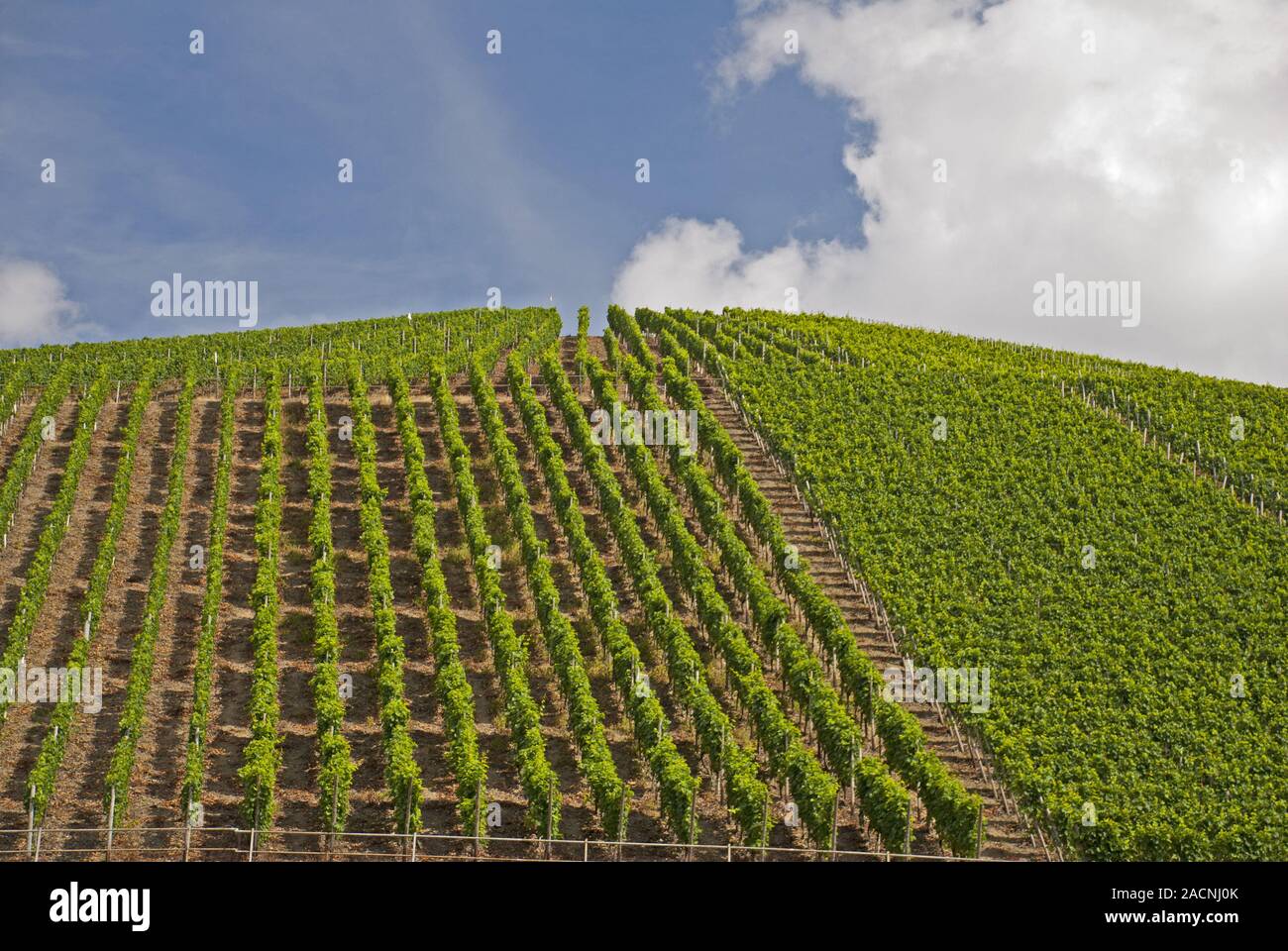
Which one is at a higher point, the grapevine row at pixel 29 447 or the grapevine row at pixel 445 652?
the grapevine row at pixel 29 447

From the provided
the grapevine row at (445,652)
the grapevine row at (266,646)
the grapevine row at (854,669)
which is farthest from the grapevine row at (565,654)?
the grapevine row at (266,646)

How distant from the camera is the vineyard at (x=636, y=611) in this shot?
109ft

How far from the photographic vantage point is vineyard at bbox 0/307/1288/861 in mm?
33281

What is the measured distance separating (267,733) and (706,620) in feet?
46.9

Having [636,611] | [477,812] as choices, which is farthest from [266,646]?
[636,611]

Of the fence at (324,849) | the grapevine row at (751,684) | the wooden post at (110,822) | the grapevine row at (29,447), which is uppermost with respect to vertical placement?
the grapevine row at (29,447)

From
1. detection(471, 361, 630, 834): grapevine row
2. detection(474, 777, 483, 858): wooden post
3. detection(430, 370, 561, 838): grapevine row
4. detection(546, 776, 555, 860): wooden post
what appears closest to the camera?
detection(474, 777, 483, 858): wooden post

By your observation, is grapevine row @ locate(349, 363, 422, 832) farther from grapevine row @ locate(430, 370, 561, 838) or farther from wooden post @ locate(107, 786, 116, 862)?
wooden post @ locate(107, 786, 116, 862)

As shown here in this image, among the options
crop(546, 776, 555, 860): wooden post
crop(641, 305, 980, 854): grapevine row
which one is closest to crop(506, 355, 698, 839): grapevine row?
crop(546, 776, 555, 860): wooden post

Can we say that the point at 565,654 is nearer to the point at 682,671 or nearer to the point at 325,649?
the point at 682,671

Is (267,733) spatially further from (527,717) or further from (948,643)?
(948,643)

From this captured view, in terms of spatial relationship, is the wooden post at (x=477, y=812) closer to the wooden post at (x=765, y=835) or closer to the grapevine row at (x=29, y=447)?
the wooden post at (x=765, y=835)

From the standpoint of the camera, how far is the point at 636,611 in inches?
1731
